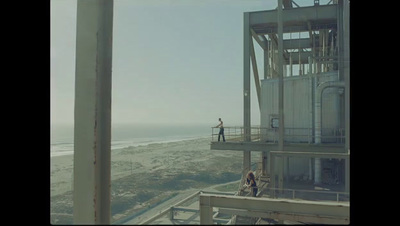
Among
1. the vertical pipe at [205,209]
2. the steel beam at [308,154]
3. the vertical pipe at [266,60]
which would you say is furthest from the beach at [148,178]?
the vertical pipe at [266,60]

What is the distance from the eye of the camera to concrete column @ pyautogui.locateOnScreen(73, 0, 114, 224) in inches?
66.2

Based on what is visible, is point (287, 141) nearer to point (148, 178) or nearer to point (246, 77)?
point (246, 77)

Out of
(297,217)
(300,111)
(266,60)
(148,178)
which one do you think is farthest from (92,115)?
(266,60)

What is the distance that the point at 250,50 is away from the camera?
7555mm

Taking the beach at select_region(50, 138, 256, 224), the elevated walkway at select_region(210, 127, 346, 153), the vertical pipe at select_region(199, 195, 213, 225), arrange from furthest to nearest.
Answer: the elevated walkway at select_region(210, 127, 346, 153) < the beach at select_region(50, 138, 256, 224) < the vertical pipe at select_region(199, 195, 213, 225)

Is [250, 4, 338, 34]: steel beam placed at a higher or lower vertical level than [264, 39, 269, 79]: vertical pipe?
higher

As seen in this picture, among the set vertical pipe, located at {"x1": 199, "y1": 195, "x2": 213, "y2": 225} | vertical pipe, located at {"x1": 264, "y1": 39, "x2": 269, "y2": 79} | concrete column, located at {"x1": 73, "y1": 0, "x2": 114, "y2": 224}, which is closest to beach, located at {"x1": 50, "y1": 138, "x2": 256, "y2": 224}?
concrete column, located at {"x1": 73, "y1": 0, "x2": 114, "y2": 224}

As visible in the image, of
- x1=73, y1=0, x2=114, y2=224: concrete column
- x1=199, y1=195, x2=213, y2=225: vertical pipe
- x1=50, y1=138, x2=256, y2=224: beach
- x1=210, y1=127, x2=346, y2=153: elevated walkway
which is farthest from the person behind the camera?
x1=210, y1=127, x2=346, y2=153: elevated walkway

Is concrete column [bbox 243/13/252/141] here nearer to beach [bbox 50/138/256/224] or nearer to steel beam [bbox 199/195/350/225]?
beach [bbox 50/138/256/224]

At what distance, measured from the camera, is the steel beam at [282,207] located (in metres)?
1.84

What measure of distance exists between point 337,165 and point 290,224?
563 cm

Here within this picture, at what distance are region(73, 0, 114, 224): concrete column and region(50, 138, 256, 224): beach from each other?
0.22 m
